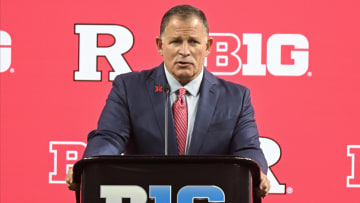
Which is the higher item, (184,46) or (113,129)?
(184,46)

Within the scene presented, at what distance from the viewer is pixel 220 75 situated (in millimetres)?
3732

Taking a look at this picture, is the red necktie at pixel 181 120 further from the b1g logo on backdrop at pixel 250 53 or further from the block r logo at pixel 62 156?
the block r logo at pixel 62 156

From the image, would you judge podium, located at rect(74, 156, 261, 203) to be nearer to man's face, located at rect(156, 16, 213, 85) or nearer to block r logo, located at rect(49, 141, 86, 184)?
man's face, located at rect(156, 16, 213, 85)

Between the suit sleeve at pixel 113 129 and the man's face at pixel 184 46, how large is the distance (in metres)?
0.26

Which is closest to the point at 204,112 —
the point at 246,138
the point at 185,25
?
the point at 246,138

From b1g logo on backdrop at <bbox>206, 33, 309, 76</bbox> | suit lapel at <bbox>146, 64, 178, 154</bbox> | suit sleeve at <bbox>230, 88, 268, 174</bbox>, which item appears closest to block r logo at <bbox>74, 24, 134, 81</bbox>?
b1g logo on backdrop at <bbox>206, 33, 309, 76</bbox>

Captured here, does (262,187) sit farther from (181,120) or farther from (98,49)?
(98,49)

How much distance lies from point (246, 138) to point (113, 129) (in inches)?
21.8

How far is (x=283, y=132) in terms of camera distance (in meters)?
3.73

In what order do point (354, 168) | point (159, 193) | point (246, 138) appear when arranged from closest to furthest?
point (159, 193) → point (246, 138) → point (354, 168)

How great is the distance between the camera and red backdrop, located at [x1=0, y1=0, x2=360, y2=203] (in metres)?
3.72

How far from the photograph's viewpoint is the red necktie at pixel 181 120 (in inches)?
95.4

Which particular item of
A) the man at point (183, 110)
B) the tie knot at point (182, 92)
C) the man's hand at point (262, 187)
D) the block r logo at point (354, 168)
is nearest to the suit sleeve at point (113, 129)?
the man at point (183, 110)

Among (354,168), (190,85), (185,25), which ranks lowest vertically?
(354,168)
